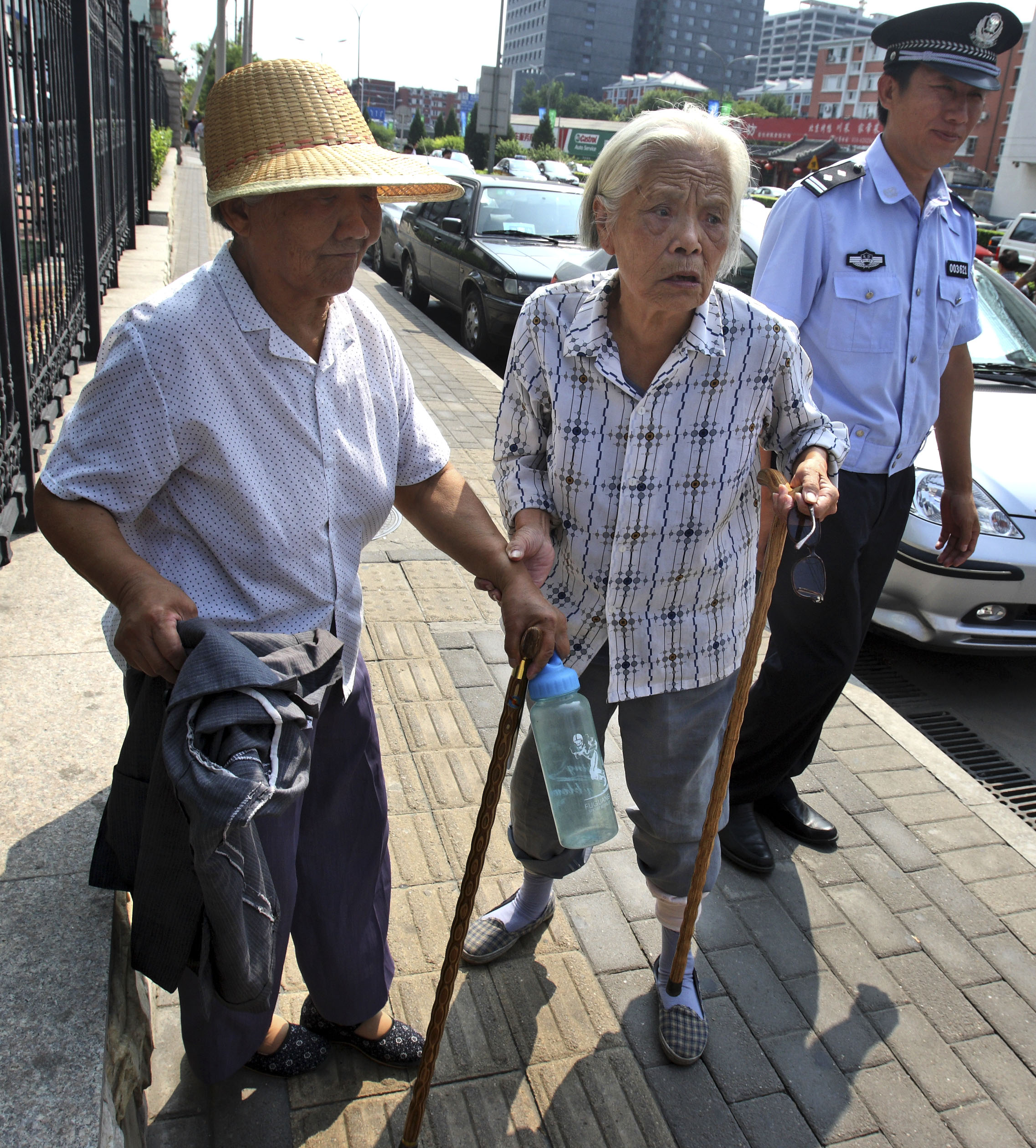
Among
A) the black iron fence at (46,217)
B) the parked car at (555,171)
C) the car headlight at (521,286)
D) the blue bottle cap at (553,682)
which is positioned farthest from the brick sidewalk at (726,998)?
the parked car at (555,171)

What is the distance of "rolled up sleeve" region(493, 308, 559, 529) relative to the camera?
84.1 inches

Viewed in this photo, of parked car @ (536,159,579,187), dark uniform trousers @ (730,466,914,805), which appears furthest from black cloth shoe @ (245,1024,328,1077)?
parked car @ (536,159,579,187)

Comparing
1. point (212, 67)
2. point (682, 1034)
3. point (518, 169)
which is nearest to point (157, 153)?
point (518, 169)

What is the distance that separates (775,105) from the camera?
126062 millimetres

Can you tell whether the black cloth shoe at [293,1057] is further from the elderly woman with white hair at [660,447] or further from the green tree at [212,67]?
the green tree at [212,67]

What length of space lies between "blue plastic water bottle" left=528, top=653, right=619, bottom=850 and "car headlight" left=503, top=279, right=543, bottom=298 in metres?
7.92

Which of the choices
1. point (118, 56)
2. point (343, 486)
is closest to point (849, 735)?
point (343, 486)

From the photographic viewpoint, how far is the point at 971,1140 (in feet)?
7.38

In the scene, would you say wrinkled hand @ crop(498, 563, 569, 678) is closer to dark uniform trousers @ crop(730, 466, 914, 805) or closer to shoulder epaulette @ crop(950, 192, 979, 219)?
dark uniform trousers @ crop(730, 466, 914, 805)

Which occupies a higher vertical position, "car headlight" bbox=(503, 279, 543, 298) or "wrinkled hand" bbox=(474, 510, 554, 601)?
"wrinkled hand" bbox=(474, 510, 554, 601)

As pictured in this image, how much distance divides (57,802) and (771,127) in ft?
311

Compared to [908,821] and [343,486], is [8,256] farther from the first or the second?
[908,821]

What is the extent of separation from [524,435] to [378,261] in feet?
46.9

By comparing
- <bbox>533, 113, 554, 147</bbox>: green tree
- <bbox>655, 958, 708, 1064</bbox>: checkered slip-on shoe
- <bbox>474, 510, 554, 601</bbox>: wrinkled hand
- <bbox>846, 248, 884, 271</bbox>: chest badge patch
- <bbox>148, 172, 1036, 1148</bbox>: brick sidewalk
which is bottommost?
<bbox>148, 172, 1036, 1148</bbox>: brick sidewalk
